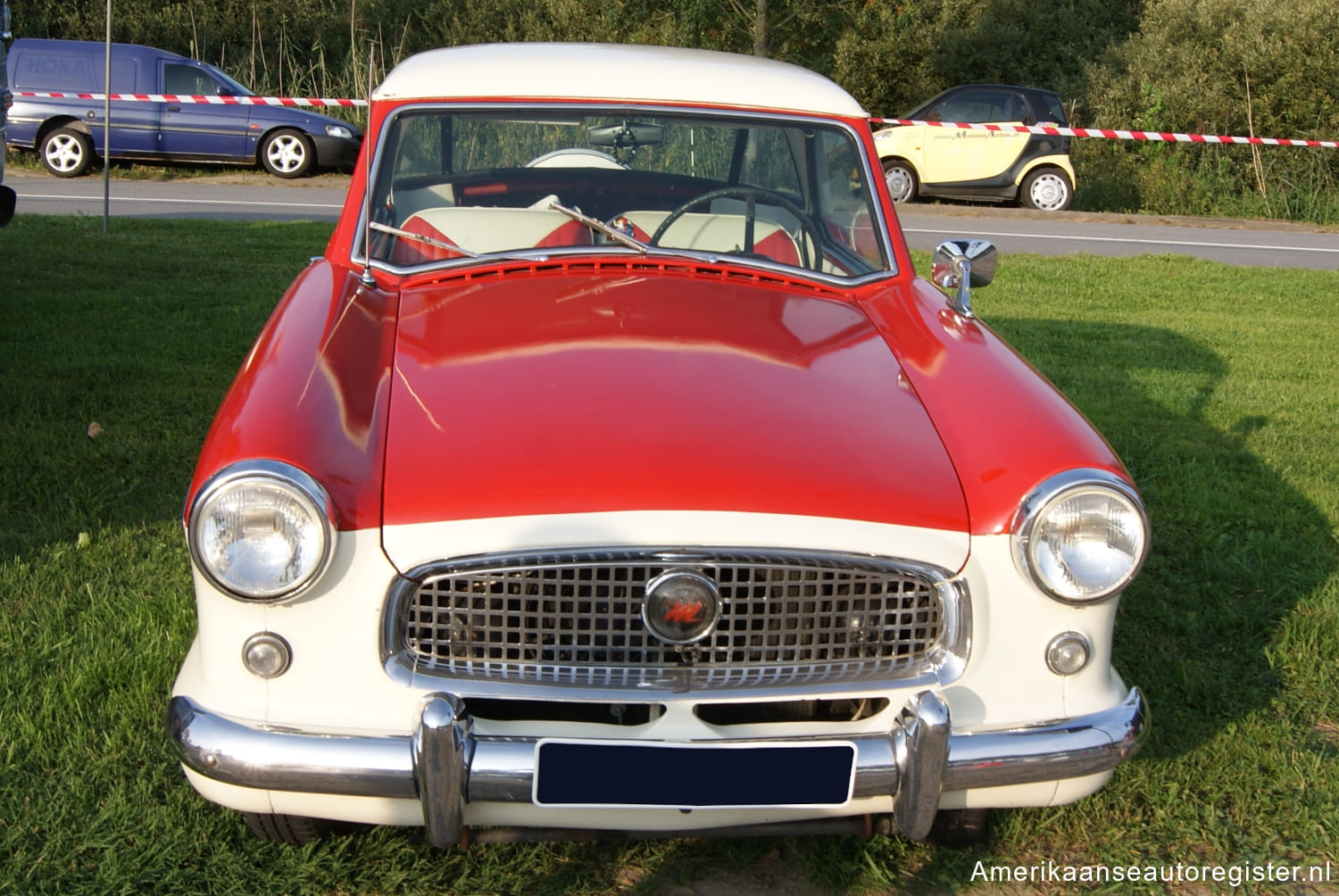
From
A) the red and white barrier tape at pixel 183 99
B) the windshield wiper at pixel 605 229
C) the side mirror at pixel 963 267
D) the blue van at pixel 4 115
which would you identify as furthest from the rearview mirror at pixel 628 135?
the red and white barrier tape at pixel 183 99

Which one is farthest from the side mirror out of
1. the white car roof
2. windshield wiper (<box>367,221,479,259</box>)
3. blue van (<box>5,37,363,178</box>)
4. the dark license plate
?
blue van (<box>5,37,363,178</box>)

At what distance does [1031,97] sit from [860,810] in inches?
566

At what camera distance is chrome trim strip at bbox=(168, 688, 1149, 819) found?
215cm

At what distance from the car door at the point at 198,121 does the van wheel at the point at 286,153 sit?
8.6 inches

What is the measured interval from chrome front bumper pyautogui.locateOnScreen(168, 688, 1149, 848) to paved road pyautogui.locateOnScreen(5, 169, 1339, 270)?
938 centimetres

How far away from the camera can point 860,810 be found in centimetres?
228

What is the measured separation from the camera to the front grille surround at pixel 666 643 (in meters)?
2.22

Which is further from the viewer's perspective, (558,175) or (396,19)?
(396,19)

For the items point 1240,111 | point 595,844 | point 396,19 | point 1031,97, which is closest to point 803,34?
point 1031,97

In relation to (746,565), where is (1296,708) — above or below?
below

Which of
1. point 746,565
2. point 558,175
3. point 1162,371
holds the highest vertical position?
point 558,175

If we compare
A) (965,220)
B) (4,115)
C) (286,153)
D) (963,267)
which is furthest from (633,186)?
(286,153)

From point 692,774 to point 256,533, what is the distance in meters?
0.86

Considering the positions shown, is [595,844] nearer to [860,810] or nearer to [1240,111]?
[860,810]
